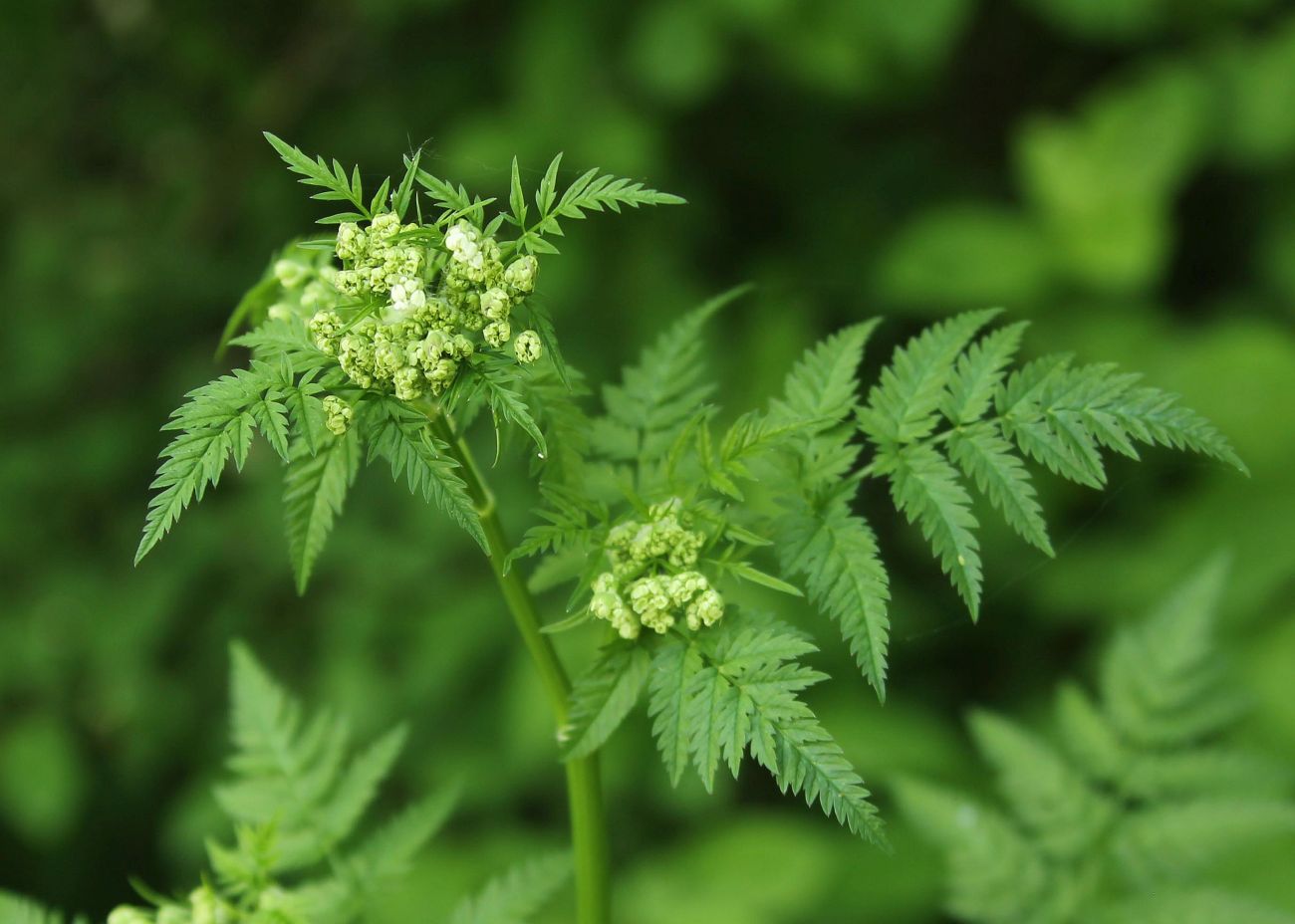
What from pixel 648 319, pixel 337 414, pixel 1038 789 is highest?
pixel 337 414

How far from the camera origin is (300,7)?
6477 mm

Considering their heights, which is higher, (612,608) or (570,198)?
(570,198)

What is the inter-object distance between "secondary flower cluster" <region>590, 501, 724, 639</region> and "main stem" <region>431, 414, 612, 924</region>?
0.45 feet

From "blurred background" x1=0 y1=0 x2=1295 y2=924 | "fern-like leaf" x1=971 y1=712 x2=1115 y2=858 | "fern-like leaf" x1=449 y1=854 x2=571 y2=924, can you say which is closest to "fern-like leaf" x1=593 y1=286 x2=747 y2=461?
"fern-like leaf" x1=449 y1=854 x2=571 y2=924

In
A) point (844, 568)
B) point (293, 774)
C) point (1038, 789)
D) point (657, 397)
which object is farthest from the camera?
point (1038, 789)

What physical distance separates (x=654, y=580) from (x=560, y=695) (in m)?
0.28

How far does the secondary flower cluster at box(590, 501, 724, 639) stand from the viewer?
5.68 feet

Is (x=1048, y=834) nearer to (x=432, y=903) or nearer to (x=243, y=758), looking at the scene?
(x=243, y=758)

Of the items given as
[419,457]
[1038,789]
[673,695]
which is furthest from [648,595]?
[1038,789]

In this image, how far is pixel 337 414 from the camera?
1.60 m

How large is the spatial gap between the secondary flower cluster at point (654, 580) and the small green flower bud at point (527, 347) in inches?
14.0

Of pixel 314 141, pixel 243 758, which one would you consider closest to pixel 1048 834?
pixel 243 758

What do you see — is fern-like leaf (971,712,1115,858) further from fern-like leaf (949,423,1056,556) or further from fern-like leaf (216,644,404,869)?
fern-like leaf (216,644,404,869)

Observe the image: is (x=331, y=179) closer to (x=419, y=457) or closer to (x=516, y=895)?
(x=419, y=457)
